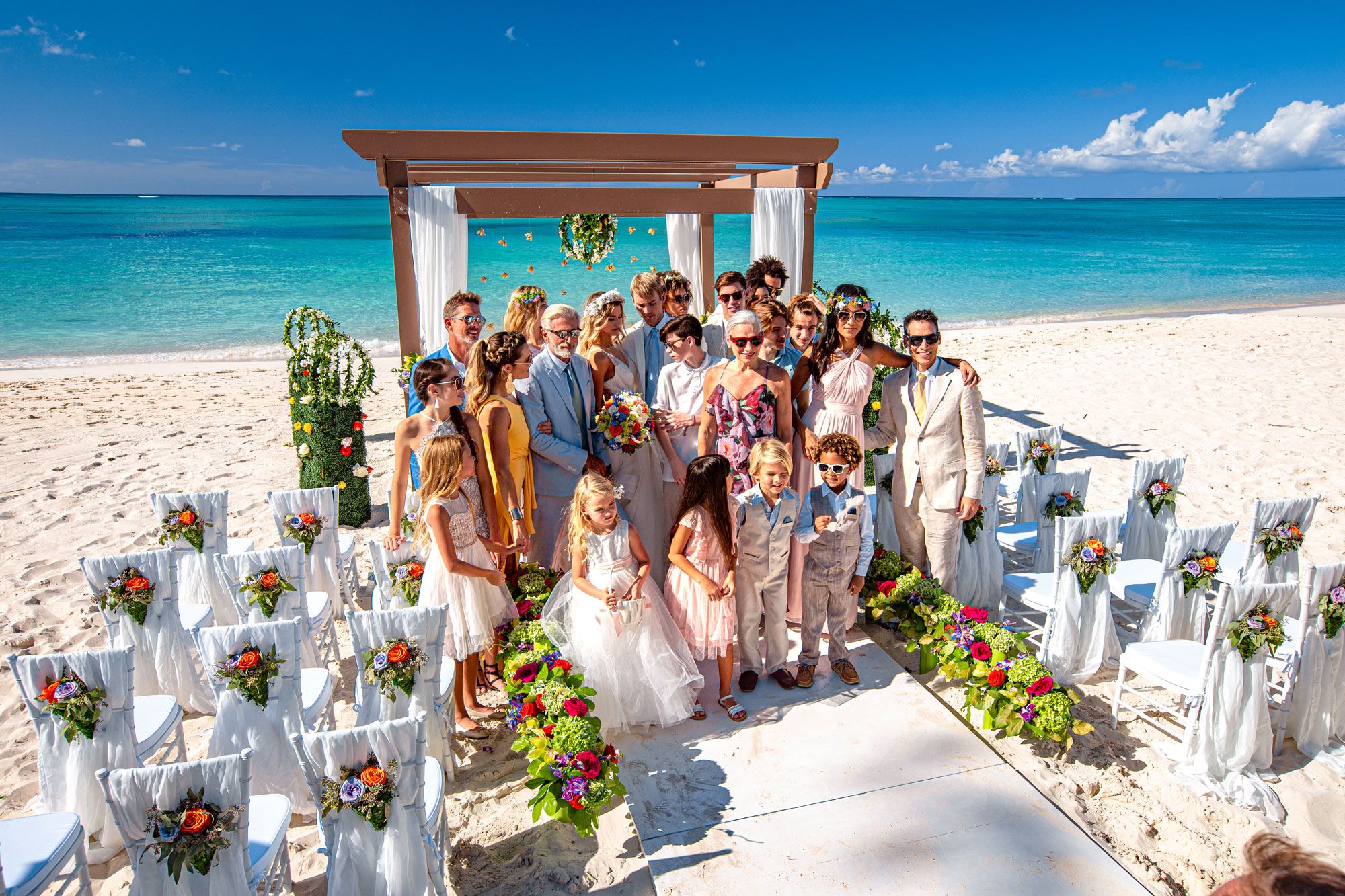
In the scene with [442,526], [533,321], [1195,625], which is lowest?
[1195,625]

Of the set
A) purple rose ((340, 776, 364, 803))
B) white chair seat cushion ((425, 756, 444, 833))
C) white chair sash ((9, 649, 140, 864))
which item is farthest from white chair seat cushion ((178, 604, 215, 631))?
purple rose ((340, 776, 364, 803))

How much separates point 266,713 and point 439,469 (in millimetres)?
1430

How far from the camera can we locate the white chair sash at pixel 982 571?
5492 mm

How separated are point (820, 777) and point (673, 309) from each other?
11.3 ft

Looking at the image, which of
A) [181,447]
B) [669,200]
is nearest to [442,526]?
[669,200]

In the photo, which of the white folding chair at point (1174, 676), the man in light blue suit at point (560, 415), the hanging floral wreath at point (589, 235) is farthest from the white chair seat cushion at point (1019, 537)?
the hanging floral wreath at point (589, 235)

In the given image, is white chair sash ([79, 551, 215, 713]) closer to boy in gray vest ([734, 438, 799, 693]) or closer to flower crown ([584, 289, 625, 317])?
flower crown ([584, 289, 625, 317])

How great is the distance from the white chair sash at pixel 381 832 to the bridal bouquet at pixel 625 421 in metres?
2.37

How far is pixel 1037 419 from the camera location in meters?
11.7

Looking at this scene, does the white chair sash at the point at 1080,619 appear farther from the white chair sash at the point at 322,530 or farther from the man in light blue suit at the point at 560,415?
the white chair sash at the point at 322,530

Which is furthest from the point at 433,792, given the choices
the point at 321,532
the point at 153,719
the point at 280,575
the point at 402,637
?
the point at 321,532

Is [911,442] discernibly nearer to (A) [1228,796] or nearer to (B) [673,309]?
(B) [673,309]

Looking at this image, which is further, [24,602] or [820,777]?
[24,602]

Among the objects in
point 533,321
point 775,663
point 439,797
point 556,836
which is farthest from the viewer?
point 533,321
